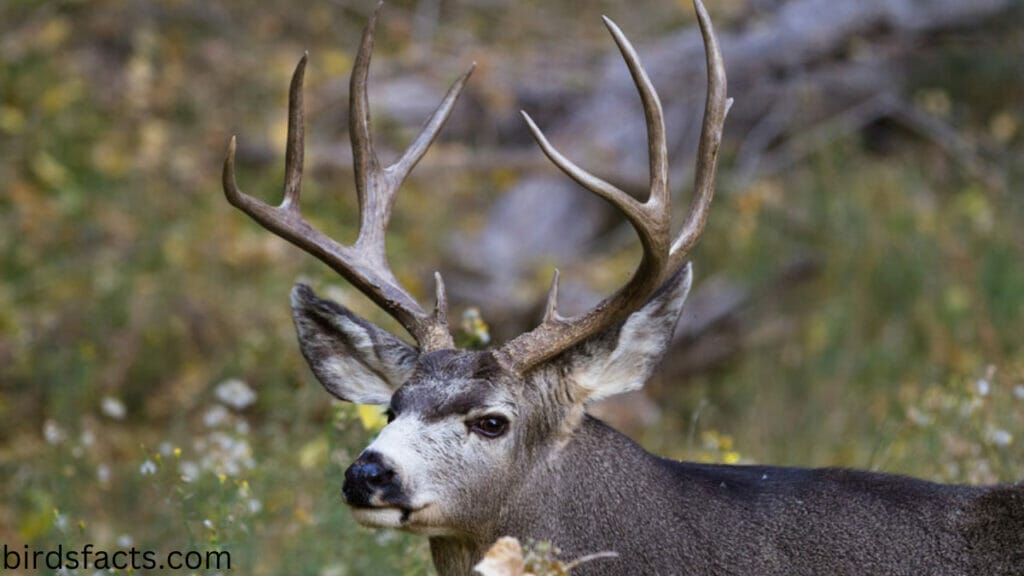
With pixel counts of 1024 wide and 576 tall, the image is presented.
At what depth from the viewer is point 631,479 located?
14.6 feet

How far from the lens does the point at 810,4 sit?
10609 millimetres

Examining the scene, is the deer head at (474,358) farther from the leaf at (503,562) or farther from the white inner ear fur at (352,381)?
the leaf at (503,562)

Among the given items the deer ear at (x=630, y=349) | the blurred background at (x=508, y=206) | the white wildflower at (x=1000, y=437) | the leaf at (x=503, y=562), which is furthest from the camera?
the blurred background at (x=508, y=206)

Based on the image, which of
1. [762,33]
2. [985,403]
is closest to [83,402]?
[985,403]

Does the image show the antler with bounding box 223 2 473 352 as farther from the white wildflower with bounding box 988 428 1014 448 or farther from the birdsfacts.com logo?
the white wildflower with bounding box 988 428 1014 448

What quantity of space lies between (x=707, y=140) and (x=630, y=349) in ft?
2.33

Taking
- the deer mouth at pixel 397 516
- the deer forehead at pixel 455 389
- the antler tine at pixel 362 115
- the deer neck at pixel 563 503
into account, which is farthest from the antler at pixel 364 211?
the deer mouth at pixel 397 516

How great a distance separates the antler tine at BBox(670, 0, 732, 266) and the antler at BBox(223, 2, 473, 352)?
85 cm

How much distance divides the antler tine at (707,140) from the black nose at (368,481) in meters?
1.18

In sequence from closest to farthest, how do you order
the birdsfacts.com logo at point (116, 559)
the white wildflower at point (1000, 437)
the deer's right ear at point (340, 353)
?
the birdsfacts.com logo at point (116, 559) < the deer's right ear at point (340, 353) < the white wildflower at point (1000, 437)

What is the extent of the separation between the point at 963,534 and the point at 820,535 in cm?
45

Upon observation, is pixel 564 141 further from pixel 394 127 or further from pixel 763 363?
pixel 763 363

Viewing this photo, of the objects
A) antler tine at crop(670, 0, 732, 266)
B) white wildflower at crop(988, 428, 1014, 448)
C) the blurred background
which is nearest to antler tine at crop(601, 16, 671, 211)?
antler tine at crop(670, 0, 732, 266)

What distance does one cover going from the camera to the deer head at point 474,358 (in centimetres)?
421
